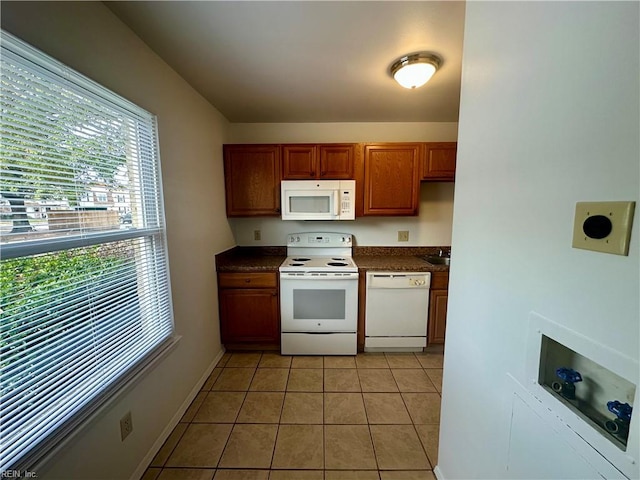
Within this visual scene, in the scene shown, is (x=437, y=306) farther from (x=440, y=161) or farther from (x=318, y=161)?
(x=318, y=161)

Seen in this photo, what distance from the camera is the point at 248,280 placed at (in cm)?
240

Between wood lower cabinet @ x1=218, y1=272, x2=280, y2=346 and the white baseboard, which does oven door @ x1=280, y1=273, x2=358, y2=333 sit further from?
the white baseboard

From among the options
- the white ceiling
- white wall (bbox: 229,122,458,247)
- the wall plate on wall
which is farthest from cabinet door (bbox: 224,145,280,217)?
the wall plate on wall

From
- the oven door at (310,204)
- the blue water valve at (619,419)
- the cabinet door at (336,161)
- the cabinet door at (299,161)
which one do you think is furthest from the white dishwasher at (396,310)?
the blue water valve at (619,419)

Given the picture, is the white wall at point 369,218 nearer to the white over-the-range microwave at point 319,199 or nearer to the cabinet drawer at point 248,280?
the white over-the-range microwave at point 319,199

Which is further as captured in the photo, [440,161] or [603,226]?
[440,161]

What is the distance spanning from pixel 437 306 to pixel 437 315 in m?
0.09

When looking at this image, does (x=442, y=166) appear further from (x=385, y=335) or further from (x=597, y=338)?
(x=597, y=338)

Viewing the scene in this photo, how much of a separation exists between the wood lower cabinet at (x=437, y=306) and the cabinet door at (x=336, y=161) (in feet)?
4.40

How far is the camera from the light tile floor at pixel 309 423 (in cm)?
138

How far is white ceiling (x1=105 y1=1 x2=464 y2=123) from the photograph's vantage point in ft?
3.90

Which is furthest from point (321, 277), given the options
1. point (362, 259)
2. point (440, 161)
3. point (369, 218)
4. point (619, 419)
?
point (619, 419)

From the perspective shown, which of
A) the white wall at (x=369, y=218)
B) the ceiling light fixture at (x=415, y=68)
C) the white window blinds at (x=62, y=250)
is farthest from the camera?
the white wall at (x=369, y=218)

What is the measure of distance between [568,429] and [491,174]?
755 millimetres
